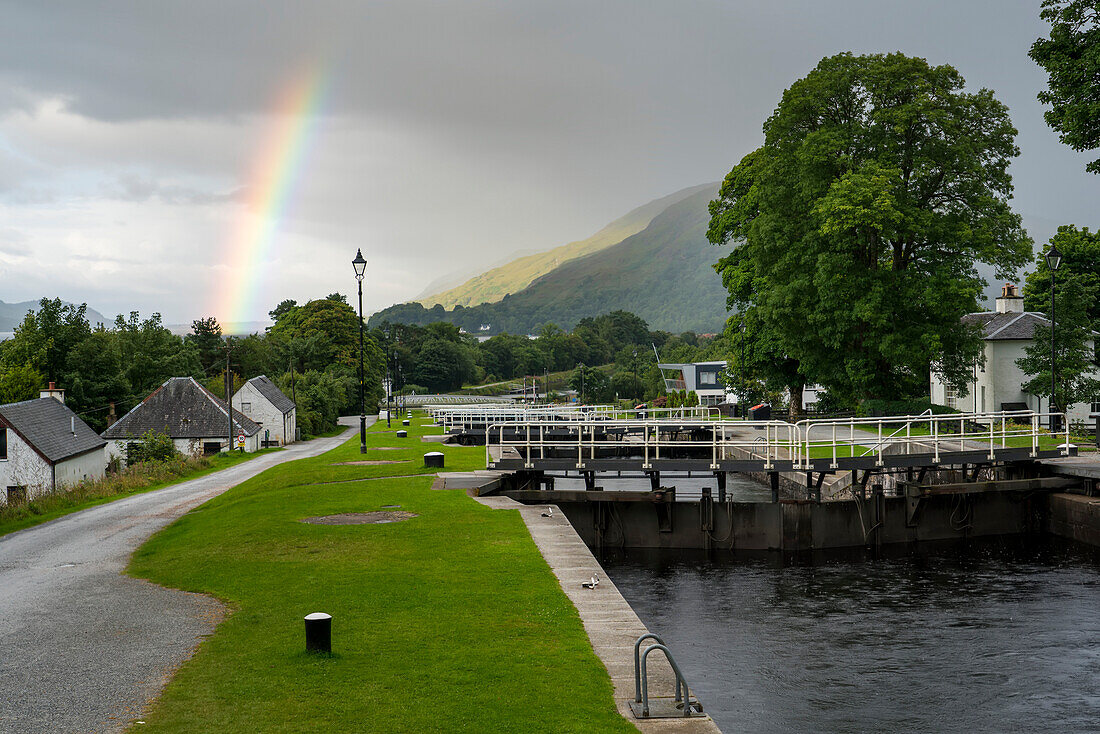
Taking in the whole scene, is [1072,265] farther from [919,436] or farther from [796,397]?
[919,436]

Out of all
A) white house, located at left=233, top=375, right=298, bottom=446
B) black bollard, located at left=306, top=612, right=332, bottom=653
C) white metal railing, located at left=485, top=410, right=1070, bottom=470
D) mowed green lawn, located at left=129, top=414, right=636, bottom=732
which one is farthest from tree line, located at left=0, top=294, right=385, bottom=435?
black bollard, located at left=306, top=612, right=332, bottom=653

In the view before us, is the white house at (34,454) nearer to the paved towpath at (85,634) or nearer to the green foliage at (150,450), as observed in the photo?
the green foliage at (150,450)

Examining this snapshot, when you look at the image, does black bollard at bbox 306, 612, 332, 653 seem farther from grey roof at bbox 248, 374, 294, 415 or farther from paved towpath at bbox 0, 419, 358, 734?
grey roof at bbox 248, 374, 294, 415

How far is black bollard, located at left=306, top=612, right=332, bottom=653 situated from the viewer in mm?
11734

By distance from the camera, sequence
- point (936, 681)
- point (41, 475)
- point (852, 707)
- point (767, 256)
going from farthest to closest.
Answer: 1. point (767, 256)
2. point (41, 475)
3. point (936, 681)
4. point (852, 707)

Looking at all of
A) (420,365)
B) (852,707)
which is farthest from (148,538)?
(420,365)

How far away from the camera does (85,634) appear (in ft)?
45.0

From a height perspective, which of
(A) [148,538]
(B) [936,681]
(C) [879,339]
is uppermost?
(C) [879,339]

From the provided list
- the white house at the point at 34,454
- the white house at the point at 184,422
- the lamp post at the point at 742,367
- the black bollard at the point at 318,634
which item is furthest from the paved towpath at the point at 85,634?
the white house at the point at 184,422

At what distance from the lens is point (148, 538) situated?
24.9m

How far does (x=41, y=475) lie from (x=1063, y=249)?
67909 mm

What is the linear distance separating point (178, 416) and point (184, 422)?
2.46 ft

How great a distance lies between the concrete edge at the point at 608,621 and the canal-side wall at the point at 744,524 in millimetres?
6938

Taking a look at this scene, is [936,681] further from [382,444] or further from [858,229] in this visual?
[382,444]
